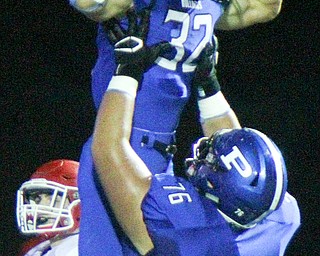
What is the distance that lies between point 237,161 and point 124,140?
0.18 m

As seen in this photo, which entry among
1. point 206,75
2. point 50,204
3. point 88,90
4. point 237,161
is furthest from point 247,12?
point 88,90

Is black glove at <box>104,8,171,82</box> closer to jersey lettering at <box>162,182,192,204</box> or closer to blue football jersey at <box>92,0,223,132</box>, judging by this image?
blue football jersey at <box>92,0,223,132</box>

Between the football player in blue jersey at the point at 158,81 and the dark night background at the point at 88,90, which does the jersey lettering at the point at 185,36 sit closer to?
the football player in blue jersey at the point at 158,81

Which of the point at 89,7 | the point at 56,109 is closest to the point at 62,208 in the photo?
the point at 89,7

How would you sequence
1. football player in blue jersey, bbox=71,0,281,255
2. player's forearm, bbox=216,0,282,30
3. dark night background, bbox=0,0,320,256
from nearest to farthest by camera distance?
football player in blue jersey, bbox=71,0,281,255, player's forearm, bbox=216,0,282,30, dark night background, bbox=0,0,320,256

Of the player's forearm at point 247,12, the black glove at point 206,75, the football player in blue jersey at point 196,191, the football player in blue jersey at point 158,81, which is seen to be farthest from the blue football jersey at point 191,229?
the player's forearm at point 247,12

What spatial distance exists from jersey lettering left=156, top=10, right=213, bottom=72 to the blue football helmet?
0.16m

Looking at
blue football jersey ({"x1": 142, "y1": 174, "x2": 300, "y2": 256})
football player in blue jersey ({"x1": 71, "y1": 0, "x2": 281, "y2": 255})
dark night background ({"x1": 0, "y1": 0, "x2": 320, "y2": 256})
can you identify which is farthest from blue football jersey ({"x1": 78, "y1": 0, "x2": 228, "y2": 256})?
dark night background ({"x1": 0, "y1": 0, "x2": 320, "y2": 256})

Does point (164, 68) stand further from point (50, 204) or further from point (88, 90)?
point (88, 90)

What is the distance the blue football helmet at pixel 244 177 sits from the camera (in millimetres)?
1377

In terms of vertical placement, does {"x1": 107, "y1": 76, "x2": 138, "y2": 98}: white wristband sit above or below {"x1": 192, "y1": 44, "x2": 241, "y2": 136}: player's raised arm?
above

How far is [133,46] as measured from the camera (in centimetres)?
145

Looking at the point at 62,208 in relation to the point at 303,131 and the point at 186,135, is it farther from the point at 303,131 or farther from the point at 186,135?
the point at 303,131

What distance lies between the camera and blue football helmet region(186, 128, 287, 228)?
138cm
